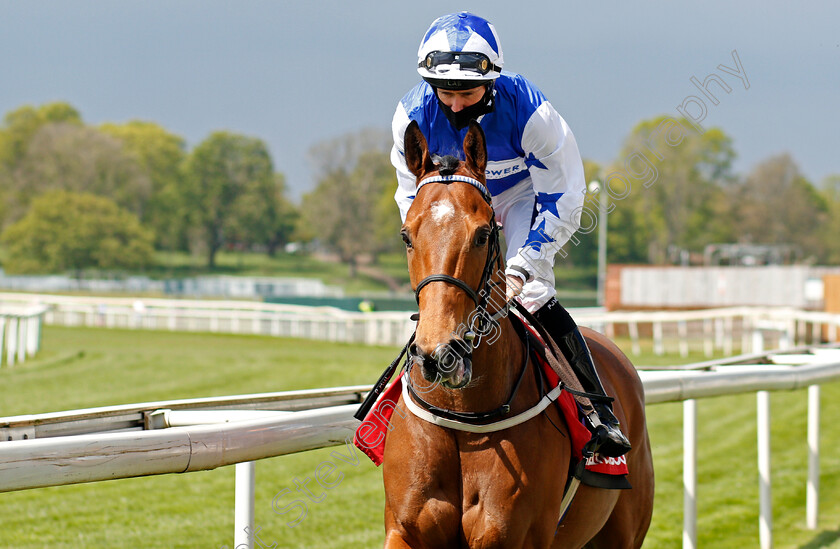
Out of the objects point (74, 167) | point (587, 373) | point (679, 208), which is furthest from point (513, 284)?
point (74, 167)

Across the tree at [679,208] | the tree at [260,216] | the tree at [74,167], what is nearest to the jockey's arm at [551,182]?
the tree at [679,208]

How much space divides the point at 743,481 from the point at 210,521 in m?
4.67

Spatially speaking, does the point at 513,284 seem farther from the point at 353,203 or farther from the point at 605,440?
the point at 353,203

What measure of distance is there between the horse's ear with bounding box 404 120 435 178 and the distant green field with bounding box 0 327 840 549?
5.51 feet

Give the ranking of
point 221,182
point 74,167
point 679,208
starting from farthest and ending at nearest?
point 221,182
point 74,167
point 679,208

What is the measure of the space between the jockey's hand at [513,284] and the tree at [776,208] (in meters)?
69.6

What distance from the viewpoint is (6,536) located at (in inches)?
205

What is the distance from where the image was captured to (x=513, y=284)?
9.29 ft

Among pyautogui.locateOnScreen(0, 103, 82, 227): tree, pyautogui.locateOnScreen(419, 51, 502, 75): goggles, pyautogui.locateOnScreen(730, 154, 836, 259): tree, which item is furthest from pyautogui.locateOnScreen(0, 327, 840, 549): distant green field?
pyautogui.locateOnScreen(0, 103, 82, 227): tree

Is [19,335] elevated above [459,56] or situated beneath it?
situated beneath

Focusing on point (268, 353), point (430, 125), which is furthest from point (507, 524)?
point (268, 353)

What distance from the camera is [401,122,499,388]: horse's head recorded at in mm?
2262

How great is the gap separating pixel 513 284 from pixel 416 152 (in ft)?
1.71

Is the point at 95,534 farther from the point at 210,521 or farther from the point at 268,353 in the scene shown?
the point at 268,353
